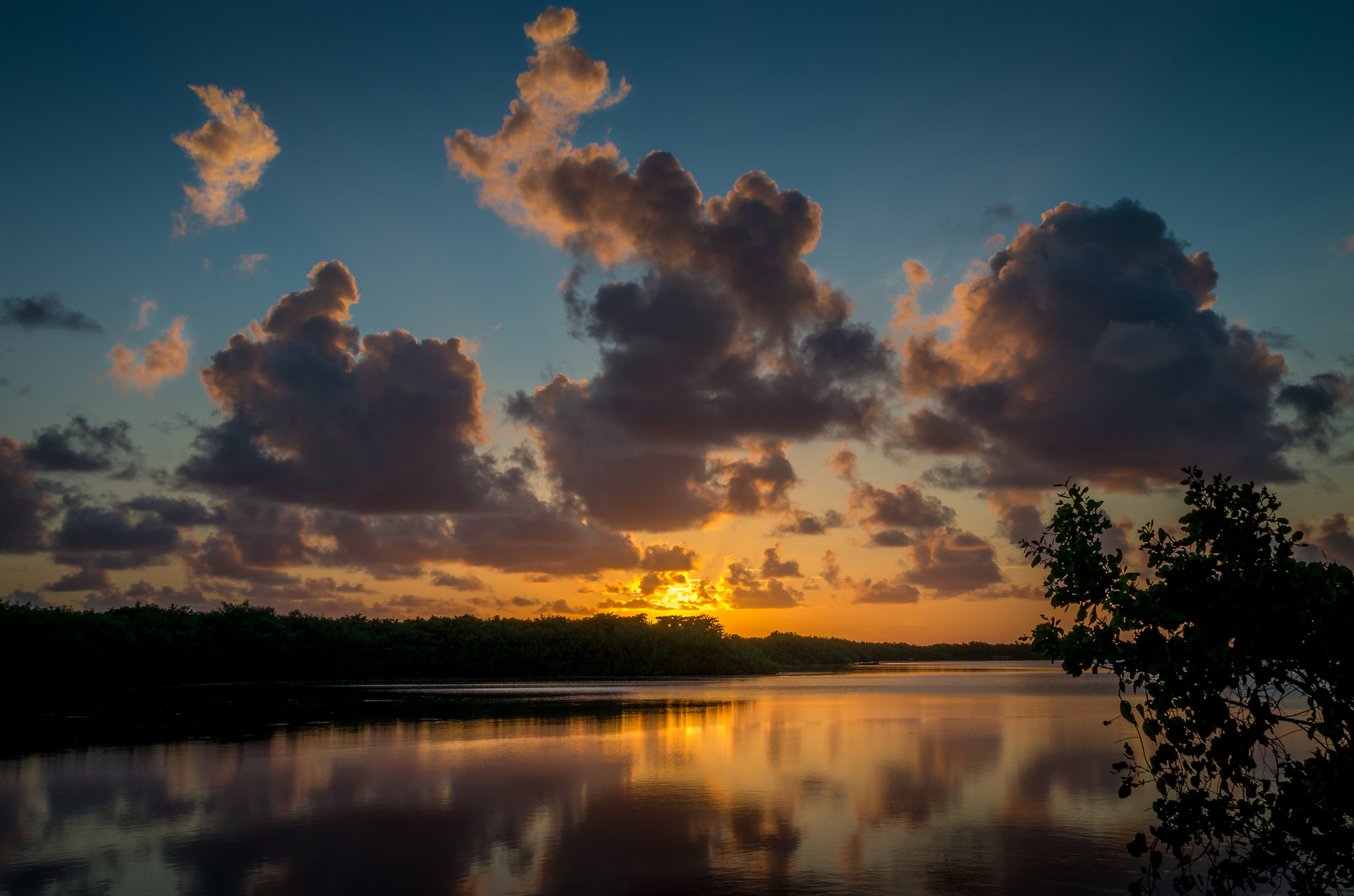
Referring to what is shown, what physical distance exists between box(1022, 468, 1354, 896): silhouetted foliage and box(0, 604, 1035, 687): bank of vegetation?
313 feet

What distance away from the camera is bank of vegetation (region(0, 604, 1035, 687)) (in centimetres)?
8494

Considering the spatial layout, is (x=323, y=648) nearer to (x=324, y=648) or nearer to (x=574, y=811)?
(x=324, y=648)

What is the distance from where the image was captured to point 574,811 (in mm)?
24625

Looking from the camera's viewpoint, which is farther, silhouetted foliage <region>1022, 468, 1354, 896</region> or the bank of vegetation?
the bank of vegetation

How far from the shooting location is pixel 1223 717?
11719 mm

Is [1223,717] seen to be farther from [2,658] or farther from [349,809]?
[2,658]

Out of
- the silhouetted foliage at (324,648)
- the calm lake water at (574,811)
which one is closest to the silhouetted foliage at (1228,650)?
the calm lake water at (574,811)

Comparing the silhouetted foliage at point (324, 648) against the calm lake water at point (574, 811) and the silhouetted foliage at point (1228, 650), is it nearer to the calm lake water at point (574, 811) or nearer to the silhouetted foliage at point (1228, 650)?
the calm lake water at point (574, 811)

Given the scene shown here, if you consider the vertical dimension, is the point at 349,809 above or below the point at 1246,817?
below

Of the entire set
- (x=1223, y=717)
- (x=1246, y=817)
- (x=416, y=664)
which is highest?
(x=1223, y=717)

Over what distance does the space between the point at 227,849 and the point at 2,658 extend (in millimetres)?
77417

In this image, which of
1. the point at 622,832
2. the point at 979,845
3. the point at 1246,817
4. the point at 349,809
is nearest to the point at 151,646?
the point at 349,809

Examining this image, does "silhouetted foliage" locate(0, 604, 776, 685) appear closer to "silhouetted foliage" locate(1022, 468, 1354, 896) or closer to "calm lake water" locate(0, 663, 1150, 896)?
"calm lake water" locate(0, 663, 1150, 896)

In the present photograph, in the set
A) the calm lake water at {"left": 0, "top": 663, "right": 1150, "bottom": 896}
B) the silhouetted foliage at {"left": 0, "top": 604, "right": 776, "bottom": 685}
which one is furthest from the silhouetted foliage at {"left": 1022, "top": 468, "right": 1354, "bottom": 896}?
the silhouetted foliage at {"left": 0, "top": 604, "right": 776, "bottom": 685}
